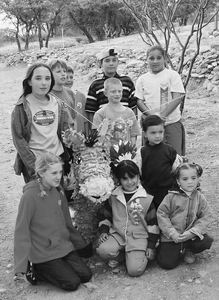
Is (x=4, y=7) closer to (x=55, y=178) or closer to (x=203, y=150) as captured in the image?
(x=203, y=150)

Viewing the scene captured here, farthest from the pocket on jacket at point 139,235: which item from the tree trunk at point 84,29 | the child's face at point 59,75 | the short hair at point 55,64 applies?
the tree trunk at point 84,29

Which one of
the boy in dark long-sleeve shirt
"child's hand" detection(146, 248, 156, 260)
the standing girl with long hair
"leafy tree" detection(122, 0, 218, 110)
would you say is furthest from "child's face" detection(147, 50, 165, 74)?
"leafy tree" detection(122, 0, 218, 110)

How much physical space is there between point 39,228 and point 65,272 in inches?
15.5

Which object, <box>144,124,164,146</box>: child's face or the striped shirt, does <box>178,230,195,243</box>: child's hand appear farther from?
the striped shirt

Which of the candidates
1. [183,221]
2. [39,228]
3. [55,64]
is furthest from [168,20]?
[39,228]

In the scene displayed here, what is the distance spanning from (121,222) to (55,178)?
696 mm

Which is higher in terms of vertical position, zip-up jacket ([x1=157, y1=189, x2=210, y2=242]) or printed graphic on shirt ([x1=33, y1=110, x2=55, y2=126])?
printed graphic on shirt ([x1=33, y1=110, x2=55, y2=126])

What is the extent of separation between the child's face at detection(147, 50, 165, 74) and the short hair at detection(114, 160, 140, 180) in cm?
127

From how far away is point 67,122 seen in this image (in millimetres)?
3588

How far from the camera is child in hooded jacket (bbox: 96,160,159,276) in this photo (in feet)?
10.9

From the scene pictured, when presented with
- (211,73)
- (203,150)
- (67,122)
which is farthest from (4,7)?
(67,122)

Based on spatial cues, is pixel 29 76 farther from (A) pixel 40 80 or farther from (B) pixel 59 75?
(B) pixel 59 75

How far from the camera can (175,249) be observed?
332cm

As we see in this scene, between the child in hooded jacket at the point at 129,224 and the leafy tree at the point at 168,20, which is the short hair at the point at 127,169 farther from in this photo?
the leafy tree at the point at 168,20
